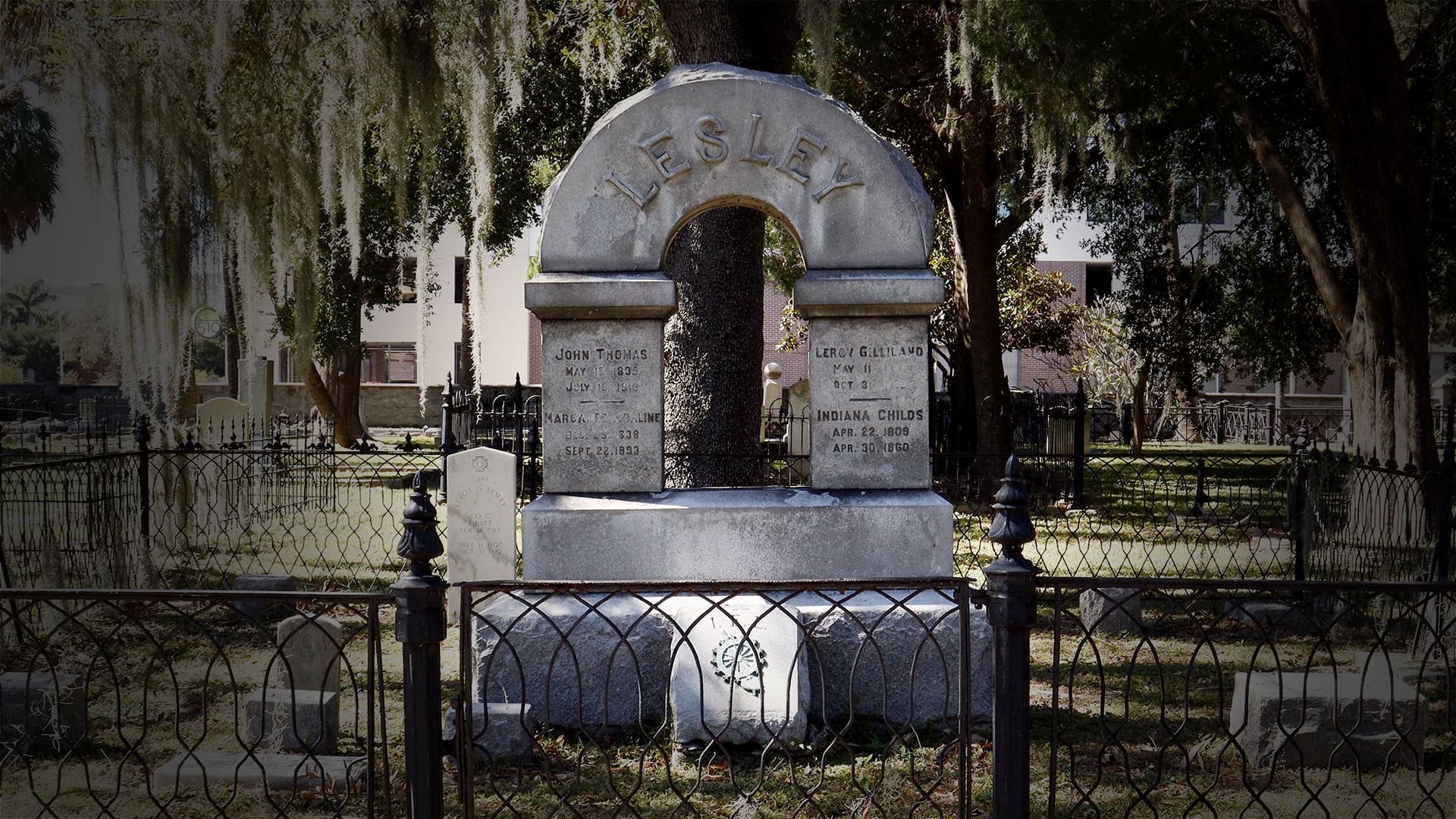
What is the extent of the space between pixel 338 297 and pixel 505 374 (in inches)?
772

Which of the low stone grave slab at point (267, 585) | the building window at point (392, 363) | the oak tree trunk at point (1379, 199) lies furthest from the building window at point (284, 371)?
the oak tree trunk at point (1379, 199)

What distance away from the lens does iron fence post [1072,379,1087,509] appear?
14.5 metres

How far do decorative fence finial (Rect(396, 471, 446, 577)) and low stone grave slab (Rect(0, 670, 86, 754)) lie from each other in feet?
9.91

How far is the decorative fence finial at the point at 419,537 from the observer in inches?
153

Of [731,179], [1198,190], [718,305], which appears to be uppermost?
[1198,190]

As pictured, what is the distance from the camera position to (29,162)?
12.6 meters

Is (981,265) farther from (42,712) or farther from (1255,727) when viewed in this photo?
(42,712)

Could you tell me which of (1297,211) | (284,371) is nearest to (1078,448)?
(1297,211)

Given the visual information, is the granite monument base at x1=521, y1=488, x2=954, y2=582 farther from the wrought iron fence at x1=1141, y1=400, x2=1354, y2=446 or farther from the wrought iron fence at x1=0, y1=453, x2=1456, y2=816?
the wrought iron fence at x1=1141, y1=400, x2=1354, y2=446

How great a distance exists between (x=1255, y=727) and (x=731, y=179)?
12.5 feet

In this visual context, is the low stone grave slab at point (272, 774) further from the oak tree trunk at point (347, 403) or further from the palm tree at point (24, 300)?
the oak tree trunk at point (347, 403)

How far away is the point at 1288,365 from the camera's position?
20.4 meters

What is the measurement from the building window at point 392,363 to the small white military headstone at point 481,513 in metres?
33.8

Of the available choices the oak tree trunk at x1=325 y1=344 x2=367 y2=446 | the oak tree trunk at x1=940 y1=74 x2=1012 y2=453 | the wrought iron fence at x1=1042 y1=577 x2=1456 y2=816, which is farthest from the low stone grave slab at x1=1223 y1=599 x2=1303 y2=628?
the oak tree trunk at x1=325 y1=344 x2=367 y2=446
